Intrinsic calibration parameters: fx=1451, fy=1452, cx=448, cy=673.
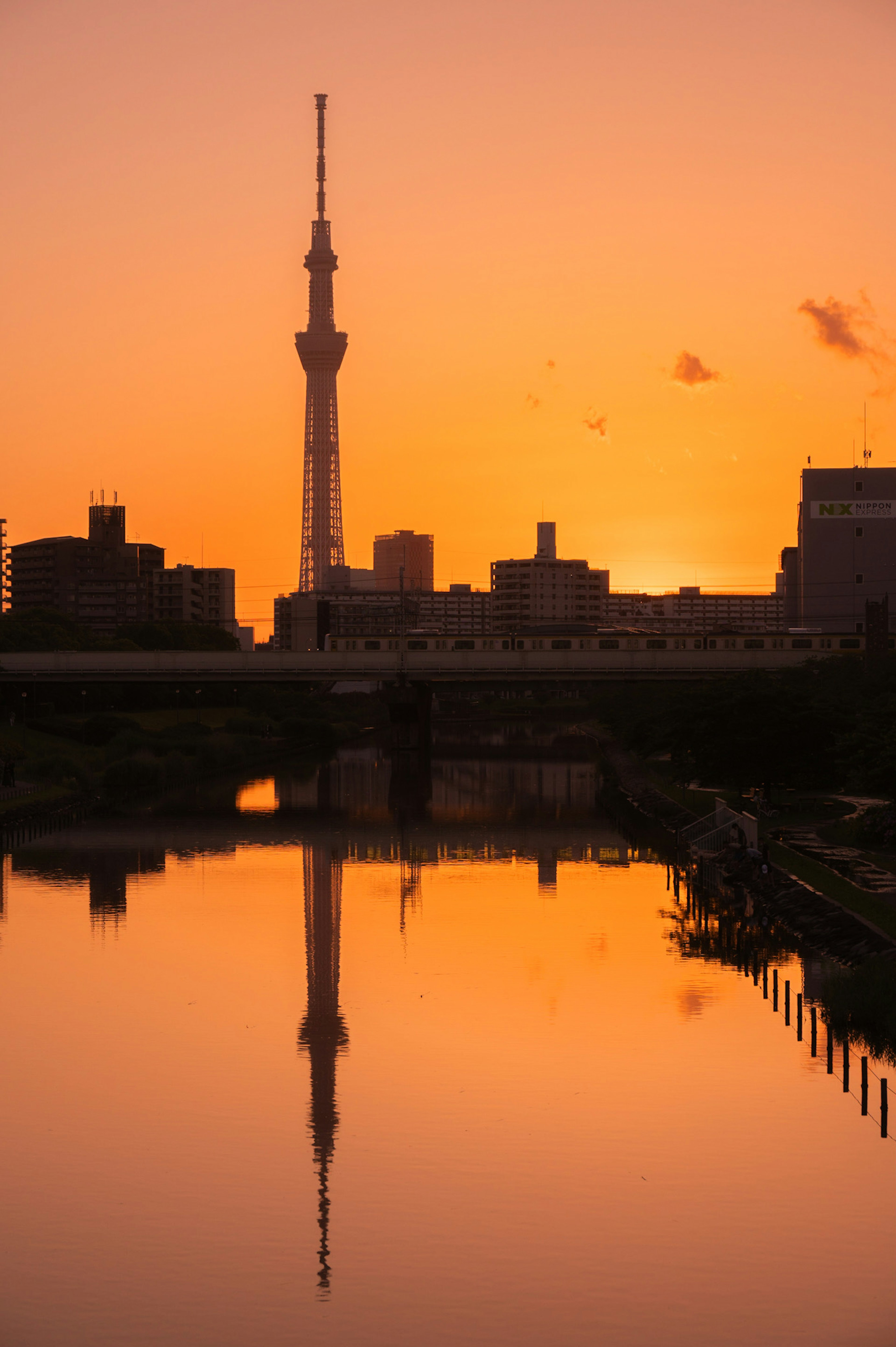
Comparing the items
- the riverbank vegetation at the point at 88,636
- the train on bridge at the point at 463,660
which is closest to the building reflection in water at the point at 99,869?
the train on bridge at the point at 463,660

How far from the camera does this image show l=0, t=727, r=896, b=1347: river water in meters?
16.6

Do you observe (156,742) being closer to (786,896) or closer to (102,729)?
(102,729)

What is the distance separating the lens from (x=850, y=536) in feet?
518

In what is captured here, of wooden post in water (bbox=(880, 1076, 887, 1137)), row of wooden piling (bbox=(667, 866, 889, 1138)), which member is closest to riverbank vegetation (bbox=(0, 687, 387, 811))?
row of wooden piling (bbox=(667, 866, 889, 1138))

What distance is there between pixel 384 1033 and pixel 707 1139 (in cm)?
817

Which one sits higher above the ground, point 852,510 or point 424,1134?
point 852,510

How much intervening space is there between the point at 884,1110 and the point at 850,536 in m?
142

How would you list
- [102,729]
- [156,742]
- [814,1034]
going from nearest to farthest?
[814,1034] < [156,742] < [102,729]

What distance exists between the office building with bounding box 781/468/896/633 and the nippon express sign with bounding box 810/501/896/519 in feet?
0.17

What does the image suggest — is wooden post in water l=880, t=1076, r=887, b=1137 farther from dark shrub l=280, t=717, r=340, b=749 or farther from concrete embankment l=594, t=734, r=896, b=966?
dark shrub l=280, t=717, r=340, b=749

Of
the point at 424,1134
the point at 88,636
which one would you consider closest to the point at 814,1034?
the point at 424,1134

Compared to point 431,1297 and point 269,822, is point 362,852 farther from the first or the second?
point 431,1297

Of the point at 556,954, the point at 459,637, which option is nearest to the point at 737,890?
the point at 556,954

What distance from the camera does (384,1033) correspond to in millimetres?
28406
